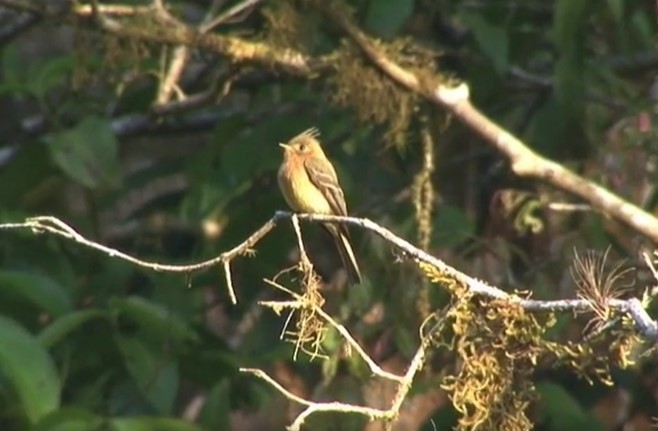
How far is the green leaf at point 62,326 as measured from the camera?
20.0ft

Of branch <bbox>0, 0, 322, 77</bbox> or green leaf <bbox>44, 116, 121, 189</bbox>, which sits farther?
green leaf <bbox>44, 116, 121, 189</bbox>

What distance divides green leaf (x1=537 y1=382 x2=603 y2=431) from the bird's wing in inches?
40.8

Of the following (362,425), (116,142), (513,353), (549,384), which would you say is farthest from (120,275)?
(513,353)

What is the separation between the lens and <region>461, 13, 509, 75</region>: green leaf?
6.32m

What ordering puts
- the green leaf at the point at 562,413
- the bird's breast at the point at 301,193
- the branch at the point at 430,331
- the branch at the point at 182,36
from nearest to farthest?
the branch at the point at 430,331, the bird's breast at the point at 301,193, the branch at the point at 182,36, the green leaf at the point at 562,413

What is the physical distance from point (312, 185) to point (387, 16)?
589 millimetres

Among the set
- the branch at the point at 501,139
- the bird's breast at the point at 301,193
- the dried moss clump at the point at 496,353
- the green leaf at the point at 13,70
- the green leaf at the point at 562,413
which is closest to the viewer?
the dried moss clump at the point at 496,353

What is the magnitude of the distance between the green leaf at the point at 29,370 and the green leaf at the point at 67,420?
49 millimetres

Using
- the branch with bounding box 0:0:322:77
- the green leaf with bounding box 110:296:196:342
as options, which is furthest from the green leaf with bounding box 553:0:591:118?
the green leaf with bounding box 110:296:196:342

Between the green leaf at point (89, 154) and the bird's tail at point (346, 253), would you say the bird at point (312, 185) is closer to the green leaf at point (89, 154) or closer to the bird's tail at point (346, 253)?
the bird's tail at point (346, 253)

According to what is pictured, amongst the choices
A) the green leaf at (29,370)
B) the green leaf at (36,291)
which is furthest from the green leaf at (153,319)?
the green leaf at (29,370)

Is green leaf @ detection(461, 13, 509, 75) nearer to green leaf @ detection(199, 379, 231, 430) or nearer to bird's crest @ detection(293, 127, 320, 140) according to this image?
bird's crest @ detection(293, 127, 320, 140)

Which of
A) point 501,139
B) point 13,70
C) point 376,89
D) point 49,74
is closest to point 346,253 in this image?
point 376,89

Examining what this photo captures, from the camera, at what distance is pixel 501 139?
5.77 metres
